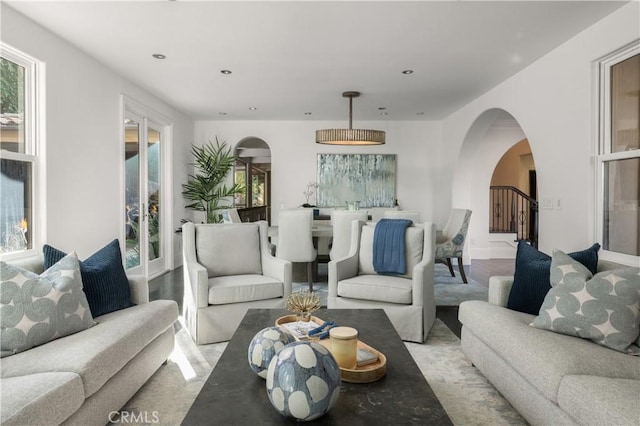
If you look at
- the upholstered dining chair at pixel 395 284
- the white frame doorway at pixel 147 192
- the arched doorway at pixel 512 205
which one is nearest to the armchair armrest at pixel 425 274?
the upholstered dining chair at pixel 395 284

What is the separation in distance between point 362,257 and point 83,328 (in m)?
2.40

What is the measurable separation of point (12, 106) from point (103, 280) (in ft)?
5.81

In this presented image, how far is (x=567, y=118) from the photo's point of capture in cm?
361

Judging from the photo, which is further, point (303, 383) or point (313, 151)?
point (313, 151)

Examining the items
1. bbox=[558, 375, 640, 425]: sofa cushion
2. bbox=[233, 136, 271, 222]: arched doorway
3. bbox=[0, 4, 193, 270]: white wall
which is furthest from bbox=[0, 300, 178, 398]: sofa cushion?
bbox=[233, 136, 271, 222]: arched doorway

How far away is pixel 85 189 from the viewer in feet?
13.2

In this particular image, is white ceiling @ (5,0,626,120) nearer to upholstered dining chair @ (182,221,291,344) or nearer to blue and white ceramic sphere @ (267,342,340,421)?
upholstered dining chair @ (182,221,291,344)

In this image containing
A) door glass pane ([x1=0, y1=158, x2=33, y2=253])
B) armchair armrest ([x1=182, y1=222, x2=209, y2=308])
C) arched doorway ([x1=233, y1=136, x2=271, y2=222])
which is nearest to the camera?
door glass pane ([x1=0, y1=158, x2=33, y2=253])

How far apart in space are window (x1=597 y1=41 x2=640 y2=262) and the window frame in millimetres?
4495

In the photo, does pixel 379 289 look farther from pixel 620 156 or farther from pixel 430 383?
pixel 620 156

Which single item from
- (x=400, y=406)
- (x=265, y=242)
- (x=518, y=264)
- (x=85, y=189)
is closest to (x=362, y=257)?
(x=265, y=242)

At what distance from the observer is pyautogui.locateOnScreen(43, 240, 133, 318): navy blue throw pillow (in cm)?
243

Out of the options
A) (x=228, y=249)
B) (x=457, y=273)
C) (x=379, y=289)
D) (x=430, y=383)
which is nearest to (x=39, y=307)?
(x=228, y=249)

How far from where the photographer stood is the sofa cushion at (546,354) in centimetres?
184
